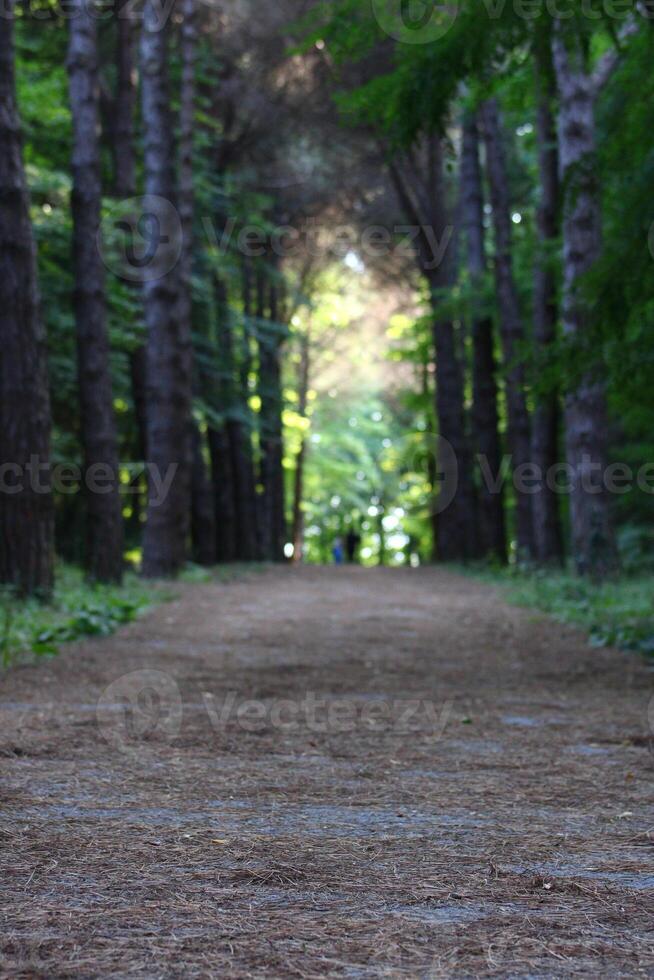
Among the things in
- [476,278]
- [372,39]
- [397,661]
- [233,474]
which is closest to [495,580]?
[476,278]

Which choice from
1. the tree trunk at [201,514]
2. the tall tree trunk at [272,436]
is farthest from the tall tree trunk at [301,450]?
the tree trunk at [201,514]

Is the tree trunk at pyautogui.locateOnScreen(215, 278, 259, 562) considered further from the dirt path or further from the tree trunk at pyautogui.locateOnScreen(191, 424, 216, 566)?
the dirt path

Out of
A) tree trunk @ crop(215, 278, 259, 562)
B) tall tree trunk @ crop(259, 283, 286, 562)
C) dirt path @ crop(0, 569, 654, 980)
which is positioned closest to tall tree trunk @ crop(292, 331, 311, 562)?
tall tree trunk @ crop(259, 283, 286, 562)

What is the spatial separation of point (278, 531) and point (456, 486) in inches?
332

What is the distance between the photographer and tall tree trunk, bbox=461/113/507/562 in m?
24.1

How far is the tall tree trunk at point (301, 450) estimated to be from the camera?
131 feet

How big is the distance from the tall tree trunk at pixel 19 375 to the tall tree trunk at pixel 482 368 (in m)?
14.5

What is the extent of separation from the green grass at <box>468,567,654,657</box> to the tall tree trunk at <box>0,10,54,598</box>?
478cm

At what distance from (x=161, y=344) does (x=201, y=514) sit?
22.1ft

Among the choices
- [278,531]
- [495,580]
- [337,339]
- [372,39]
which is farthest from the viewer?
[337,339]

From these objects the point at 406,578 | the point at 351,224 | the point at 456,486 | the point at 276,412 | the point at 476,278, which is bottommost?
the point at 406,578

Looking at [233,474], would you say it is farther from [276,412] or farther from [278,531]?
[278,531]

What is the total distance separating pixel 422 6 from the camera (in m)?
6.55

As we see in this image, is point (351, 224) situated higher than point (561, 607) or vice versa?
point (351, 224)
